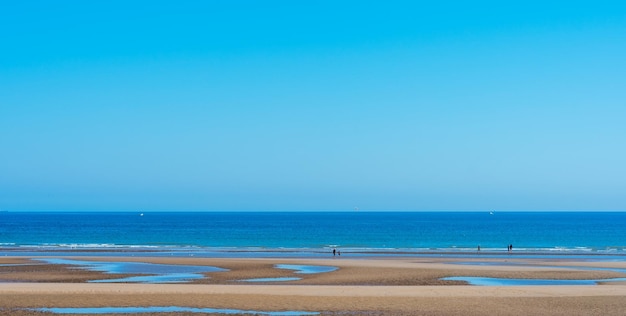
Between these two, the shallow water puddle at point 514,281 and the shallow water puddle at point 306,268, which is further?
the shallow water puddle at point 306,268

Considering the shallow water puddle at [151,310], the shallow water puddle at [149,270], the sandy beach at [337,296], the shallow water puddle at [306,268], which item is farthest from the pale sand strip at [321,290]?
the shallow water puddle at [306,268]

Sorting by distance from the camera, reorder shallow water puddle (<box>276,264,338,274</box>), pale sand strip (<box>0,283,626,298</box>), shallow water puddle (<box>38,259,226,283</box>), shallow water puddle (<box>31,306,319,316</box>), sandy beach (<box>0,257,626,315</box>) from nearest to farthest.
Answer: shallow water puddle (<box>31,306,319,316</box>), sandy beach (<box>0,257,626,315</box>), pale sand strip (<box>0,283,626,298</box>), shallow water puddle (<box>38,259,226,283</box>), shallow water puddle (<box>276,264,338,274</box>)

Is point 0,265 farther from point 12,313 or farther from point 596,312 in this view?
point 596,312

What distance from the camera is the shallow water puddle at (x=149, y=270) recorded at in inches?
1565

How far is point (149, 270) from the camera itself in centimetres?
4694

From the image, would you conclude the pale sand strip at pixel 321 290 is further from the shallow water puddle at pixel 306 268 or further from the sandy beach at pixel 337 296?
the shallow water puddle at pixel 306 268

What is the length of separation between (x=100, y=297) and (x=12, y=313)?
16.5ft

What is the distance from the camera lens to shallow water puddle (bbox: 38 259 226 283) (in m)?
39.8

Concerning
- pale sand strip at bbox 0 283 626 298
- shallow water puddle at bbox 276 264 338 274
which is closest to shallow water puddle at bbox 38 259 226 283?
pale sand strip at bbox 0 283 626 298

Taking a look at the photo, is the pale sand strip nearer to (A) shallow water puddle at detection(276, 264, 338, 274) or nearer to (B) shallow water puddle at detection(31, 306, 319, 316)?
(B) shallow water puddle at detection(31, 306, 319, 316)

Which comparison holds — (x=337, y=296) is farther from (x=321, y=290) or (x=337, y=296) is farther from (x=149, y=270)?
(x=149, y=270)

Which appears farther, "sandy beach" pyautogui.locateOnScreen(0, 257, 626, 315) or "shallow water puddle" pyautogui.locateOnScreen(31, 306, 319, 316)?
"sandy beach" pyautogui.locateOnScreen(0, 257, 626, 315)

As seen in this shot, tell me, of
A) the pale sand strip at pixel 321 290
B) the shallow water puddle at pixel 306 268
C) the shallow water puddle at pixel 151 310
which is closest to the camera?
the shallow water puddle at pixel 151 310

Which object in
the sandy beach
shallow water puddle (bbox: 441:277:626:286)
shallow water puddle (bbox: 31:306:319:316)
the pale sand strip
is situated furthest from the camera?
shallow water puddle (bbox: 441:277:626:286)
